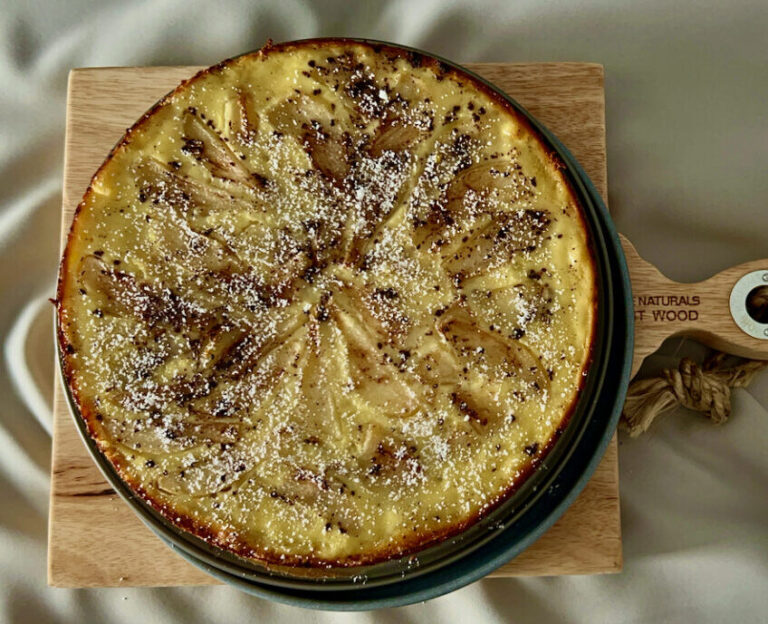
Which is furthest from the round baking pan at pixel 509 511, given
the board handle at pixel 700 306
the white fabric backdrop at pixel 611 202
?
the white fabric backdrop at pixel 611 202

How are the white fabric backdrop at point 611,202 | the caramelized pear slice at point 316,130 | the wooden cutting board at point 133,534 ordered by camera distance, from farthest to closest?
1. the white fabric backdrop at point 611,202
2. the wooden cutting board at point 133,534
3. the caramelized pear slice at point 316,130

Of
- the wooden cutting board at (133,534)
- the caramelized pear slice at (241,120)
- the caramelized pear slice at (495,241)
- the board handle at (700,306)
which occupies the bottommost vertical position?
the wooden cutting board at (133,534)

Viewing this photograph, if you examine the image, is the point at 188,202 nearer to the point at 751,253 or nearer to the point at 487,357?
the point at 487,357

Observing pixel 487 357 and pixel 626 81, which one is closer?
pixel 487 357

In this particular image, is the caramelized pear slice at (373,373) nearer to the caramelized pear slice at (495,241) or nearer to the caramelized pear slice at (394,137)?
the caramelized pear slice at (495,241)

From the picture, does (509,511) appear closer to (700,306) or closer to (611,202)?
(700,306)

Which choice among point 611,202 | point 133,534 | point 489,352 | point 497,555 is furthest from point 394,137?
point 133,534

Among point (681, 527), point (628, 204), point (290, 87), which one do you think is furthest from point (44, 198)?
point (681, 527)
